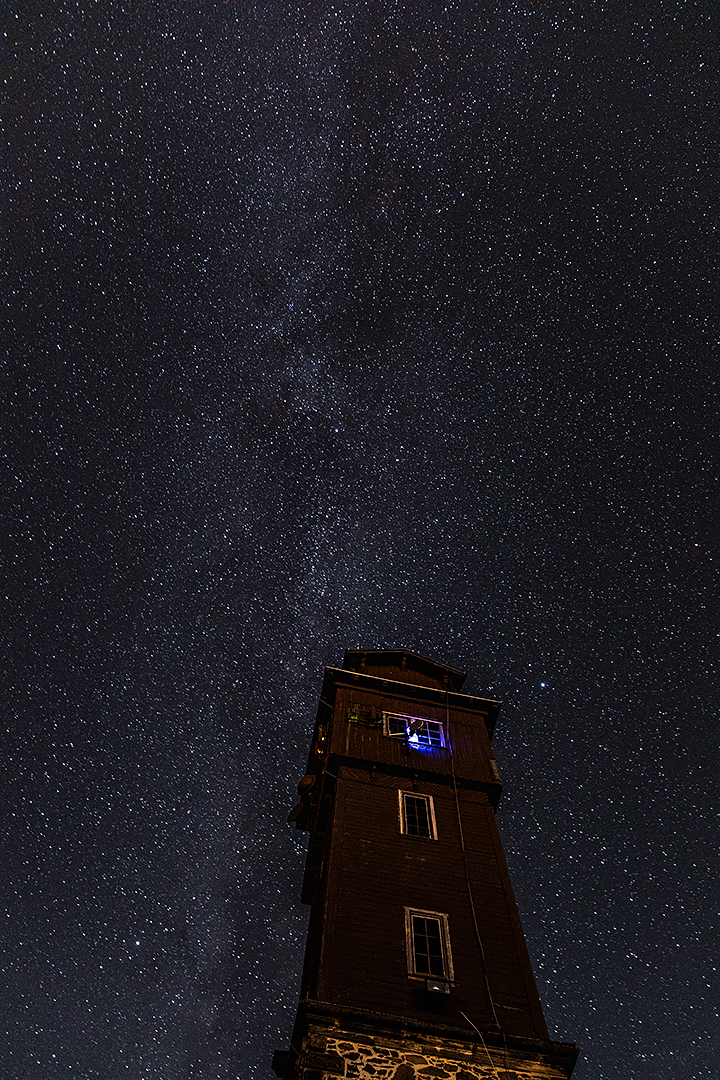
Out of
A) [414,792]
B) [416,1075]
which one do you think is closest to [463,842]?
[414,792]

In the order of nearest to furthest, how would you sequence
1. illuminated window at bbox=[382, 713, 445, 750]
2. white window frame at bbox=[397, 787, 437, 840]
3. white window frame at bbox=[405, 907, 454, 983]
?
white window frame at bbox=[405, 907, 454, 983]
white window frame at bbox=[397, 787, 437, 840]
illuminated window at bbox=[382, 713, 445, 750]

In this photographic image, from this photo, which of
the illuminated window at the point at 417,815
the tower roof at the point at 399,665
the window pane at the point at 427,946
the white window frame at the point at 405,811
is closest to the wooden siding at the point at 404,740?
the white window frame at the point at 405,811

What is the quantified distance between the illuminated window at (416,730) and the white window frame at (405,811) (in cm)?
195

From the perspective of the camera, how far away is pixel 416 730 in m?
23.6

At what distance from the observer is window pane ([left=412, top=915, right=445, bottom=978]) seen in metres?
16.3

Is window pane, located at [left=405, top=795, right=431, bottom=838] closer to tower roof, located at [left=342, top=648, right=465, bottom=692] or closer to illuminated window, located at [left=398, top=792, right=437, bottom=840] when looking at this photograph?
illuminated window, located at [left=398, top=792, right=437, bottom=840]

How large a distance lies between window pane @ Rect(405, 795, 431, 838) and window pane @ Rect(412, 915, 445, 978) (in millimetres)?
2598

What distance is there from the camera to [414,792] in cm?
2120

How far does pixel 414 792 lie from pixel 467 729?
4.14 m

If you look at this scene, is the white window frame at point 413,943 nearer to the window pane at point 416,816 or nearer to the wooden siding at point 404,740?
the window pane at point 416,816

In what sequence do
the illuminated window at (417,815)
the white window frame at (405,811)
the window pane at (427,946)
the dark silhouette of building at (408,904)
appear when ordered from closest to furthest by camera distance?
the dark silhouette of building at (408,904) < the window pane at (427,946) < the white window frame at (405,811) < the illuminated window at (417,815)

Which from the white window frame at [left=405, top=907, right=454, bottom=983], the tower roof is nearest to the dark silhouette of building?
the white window frame at [left=405, top=907, right=454, bottom=983]

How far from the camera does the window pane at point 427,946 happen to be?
643 inches

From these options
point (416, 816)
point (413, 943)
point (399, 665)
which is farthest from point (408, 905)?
point (399, 665)
